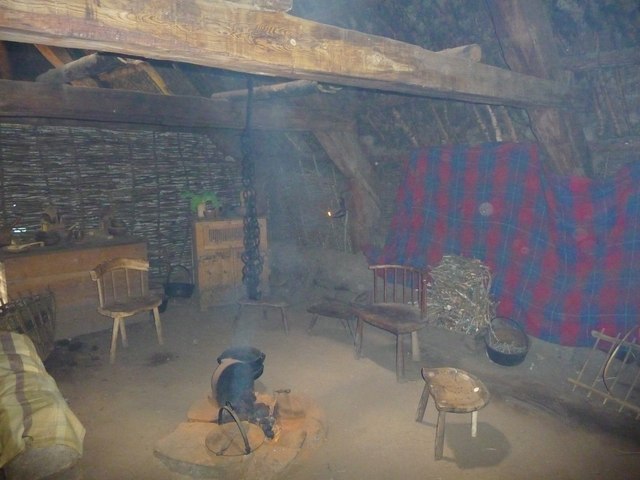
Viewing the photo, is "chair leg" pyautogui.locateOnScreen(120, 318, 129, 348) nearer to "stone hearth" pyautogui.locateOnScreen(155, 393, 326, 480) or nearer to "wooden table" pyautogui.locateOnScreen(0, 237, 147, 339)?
"wooden table" pyautogui.locateOnScreen(0, 237, 147, 339)

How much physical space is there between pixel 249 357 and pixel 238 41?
8.35 feet

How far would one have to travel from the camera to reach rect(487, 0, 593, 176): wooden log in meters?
3.94

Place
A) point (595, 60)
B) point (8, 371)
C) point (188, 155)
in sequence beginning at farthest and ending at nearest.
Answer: point (188, 155), point (595, 60), point (8, 371)

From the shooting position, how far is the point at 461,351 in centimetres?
515

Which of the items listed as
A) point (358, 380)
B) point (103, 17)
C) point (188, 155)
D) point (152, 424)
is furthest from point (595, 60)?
point (188, 155)

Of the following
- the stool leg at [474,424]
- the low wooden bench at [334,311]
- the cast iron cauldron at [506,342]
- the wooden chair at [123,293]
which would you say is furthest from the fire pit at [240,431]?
the cast iron cauldron at [506,342]

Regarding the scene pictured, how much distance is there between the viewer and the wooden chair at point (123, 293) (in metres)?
4.93

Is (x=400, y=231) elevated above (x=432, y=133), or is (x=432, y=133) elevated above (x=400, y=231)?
(x=432, y=133)

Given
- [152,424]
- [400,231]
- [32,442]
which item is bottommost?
[152,424]

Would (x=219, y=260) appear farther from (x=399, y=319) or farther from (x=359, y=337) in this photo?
(x=399, y=319)

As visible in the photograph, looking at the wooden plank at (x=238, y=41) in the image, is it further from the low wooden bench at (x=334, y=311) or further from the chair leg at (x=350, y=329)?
the chair leg at (x=350, y=329)

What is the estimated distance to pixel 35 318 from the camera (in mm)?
4840

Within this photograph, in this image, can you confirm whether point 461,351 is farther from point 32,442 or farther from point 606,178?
point 32,442

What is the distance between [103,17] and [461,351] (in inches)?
184
